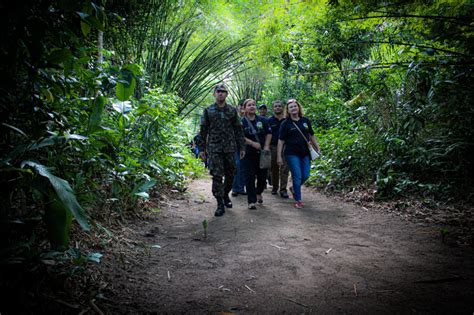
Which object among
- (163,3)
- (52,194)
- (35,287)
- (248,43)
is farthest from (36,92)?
(248,43)

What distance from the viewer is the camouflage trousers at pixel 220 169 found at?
3.81 meters

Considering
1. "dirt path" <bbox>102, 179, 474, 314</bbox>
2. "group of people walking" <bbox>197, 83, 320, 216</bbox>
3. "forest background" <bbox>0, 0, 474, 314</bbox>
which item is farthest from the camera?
"group of people walking" <bbox>197, 83, 320, 216</bbox>

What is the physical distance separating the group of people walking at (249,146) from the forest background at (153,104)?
0.71 meters

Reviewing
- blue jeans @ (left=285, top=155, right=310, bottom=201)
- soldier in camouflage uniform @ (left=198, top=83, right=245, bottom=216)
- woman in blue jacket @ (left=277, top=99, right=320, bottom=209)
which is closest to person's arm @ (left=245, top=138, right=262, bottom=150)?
woman in blue jacket @ (left=277, top=99, right=320, bottom=209)

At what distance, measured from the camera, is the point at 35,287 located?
133 cm

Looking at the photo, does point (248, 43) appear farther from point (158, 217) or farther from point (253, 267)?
point (253, 267)

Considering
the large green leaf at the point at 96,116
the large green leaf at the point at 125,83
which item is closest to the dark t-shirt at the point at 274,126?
the large green leaf at the point at 125,83

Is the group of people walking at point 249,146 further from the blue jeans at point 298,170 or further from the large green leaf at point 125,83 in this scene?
the large green leaf at point 125,83

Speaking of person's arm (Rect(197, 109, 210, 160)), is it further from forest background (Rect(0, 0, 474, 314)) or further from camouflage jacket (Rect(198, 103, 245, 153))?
forest background (Rect(0, 0, 474, 314))

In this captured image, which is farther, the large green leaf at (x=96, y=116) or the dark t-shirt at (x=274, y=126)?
the dark t-shirt at (x=274, y=126)

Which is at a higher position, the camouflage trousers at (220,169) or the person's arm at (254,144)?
the person's arm at (254,144)

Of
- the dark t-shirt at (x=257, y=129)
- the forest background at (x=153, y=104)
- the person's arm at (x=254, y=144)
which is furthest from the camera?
the dark t-shirt at (x=257, y=129)

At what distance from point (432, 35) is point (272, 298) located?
343 centimetres

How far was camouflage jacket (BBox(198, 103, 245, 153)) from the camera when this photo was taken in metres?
3.87
